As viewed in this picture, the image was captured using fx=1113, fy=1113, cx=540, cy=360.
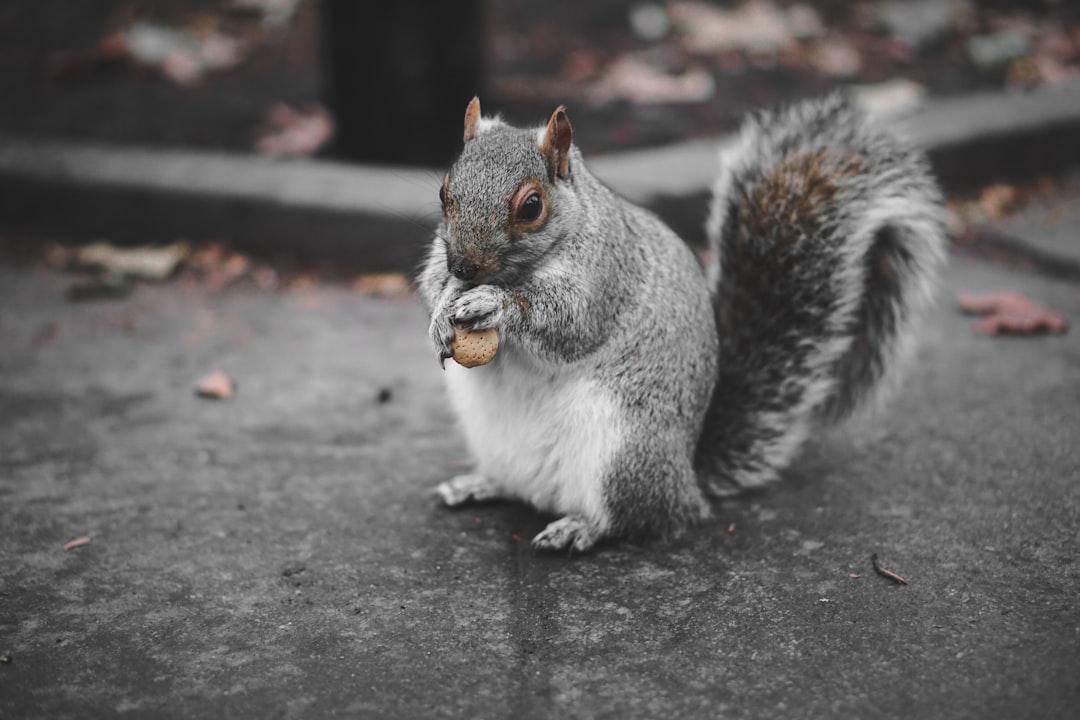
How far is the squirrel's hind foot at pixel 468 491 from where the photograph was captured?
250cm

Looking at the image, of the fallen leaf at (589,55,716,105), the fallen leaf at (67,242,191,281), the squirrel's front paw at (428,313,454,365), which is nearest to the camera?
the squirrel's front paw at (428,313,454,365)

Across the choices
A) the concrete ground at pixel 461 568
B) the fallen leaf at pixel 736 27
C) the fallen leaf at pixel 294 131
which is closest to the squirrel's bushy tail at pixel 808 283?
the concrete ground at pixel 461 568

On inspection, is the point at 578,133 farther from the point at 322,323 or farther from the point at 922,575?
the point at 922,575

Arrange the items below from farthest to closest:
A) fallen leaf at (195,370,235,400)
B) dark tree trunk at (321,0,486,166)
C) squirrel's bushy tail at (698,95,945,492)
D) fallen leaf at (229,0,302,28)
A: 1. fallen leaf at (229,0,302,28)
2. dark tree trunk at (321,0,486,166)
3. fallen leaf at (195,370,235,400)
4. squirrel's bushy tail at (698,95,945,492)

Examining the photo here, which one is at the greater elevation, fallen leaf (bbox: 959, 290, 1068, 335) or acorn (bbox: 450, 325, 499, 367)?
acorn (bbox: 450, 325, 499, 367)

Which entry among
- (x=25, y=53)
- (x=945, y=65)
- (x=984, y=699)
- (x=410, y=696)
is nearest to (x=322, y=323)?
(x=410, y=696)

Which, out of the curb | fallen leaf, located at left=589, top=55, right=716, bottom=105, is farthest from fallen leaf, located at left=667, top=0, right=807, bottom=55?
the curb

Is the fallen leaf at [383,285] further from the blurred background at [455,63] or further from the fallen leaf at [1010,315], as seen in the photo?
the fallen leaf at [1010,315]

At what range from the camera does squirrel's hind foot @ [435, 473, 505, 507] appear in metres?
2.50

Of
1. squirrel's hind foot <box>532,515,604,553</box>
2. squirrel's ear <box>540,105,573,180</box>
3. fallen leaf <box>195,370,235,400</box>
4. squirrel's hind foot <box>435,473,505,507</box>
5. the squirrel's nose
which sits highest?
squirrel's ear <box>540,105,573,180</box>

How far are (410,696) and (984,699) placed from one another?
2.98 ft

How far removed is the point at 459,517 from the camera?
2.47 metres

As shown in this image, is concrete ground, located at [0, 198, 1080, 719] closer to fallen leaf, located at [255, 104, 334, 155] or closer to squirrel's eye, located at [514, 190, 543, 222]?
squirrel's eye, located at [514, 190, 543, 222]

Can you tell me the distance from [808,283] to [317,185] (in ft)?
7.16
